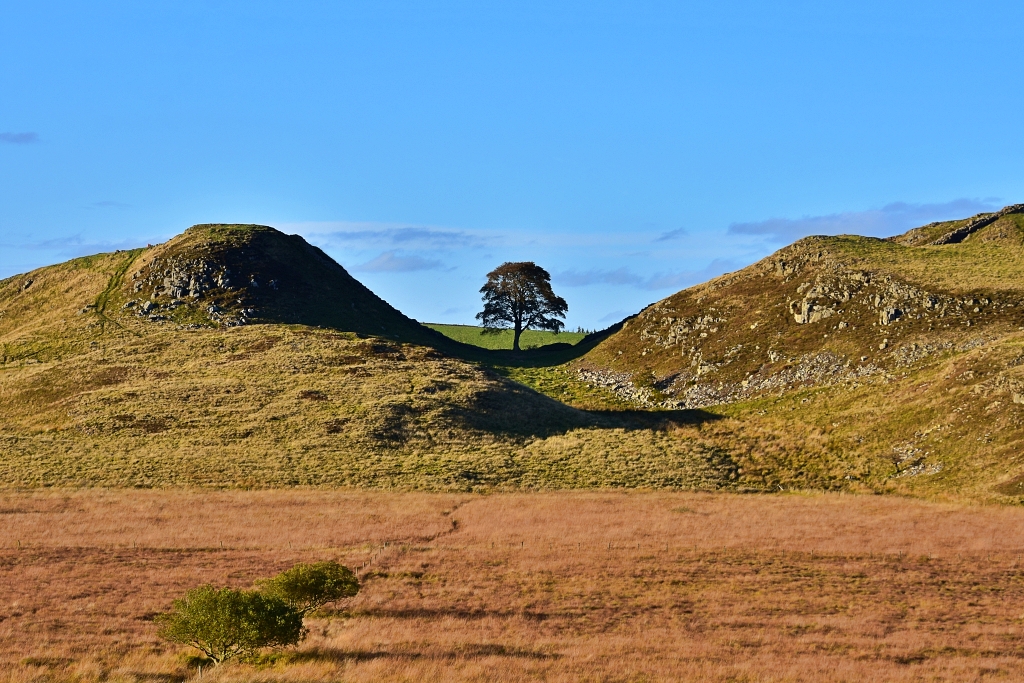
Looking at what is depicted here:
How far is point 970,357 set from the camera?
81.9 m

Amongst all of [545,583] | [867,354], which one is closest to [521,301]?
[867,354]

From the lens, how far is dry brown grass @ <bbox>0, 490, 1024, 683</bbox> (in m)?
29.2

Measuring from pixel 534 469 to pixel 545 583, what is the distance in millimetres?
34471

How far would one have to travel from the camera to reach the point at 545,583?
4009 cm

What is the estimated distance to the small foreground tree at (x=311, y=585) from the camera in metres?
33.8

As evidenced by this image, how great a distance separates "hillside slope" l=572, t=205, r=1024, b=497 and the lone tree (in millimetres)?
20586

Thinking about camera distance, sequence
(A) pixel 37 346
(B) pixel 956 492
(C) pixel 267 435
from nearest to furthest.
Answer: (B) pixel 956 492 < (C) pixel 267 435 < (A) pixel 37 346

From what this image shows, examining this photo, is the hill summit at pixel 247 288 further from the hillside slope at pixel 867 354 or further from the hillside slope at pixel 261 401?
the hillside slope at pixel 867 354

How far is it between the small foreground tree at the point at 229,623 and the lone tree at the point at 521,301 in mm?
117883

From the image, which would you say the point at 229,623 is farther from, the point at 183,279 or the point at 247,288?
the point at 183,279

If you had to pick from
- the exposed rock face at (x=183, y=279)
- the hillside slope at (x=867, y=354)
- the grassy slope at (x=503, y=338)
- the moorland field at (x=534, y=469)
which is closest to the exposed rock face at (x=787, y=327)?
the hillside slope at (x=867, y=354)

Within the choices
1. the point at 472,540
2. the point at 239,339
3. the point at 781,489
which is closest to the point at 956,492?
the point at 781,489

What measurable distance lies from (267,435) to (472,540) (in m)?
35.6

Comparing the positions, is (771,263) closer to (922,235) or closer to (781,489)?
(922,235)
